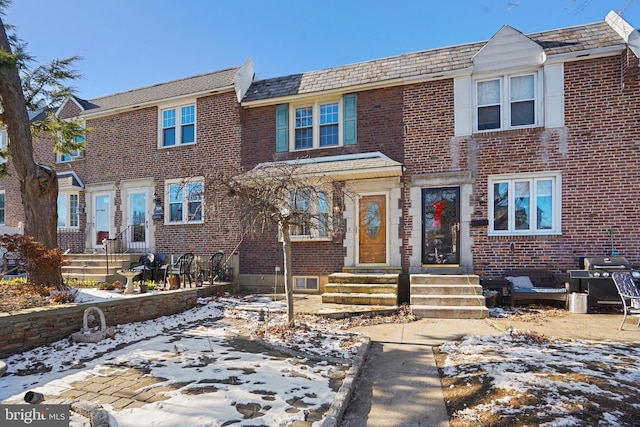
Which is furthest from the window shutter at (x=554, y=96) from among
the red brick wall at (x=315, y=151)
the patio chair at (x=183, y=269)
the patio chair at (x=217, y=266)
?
the patio chair at (x=183, y=269)

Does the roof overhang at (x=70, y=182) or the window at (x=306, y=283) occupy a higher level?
the roof overhang at (x=70, y=182)

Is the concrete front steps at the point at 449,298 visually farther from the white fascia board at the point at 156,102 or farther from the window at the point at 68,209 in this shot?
the window at the point at 68,209

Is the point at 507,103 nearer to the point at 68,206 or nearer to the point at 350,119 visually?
the point at 350,119

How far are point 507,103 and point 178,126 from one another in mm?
10799

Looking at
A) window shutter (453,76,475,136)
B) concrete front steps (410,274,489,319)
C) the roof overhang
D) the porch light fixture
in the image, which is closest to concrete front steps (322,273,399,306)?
concrete front steps (410,274,489,319)

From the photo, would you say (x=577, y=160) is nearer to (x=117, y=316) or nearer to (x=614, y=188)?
(x=614, y=188)

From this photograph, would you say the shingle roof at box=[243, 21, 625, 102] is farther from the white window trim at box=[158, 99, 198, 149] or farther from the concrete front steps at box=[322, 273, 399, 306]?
the concrete front steps at box=[322, 273, 399, 306]

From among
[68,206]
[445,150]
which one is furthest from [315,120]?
[68,206]

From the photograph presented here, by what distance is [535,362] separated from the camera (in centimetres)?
448

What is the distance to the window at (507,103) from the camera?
9.49 m

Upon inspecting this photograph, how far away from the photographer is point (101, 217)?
14297 millimetres

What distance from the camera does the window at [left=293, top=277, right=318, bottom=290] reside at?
1095cm

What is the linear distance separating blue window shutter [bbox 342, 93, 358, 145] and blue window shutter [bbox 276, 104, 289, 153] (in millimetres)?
1919

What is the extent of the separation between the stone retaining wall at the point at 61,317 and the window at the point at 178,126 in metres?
6.69
